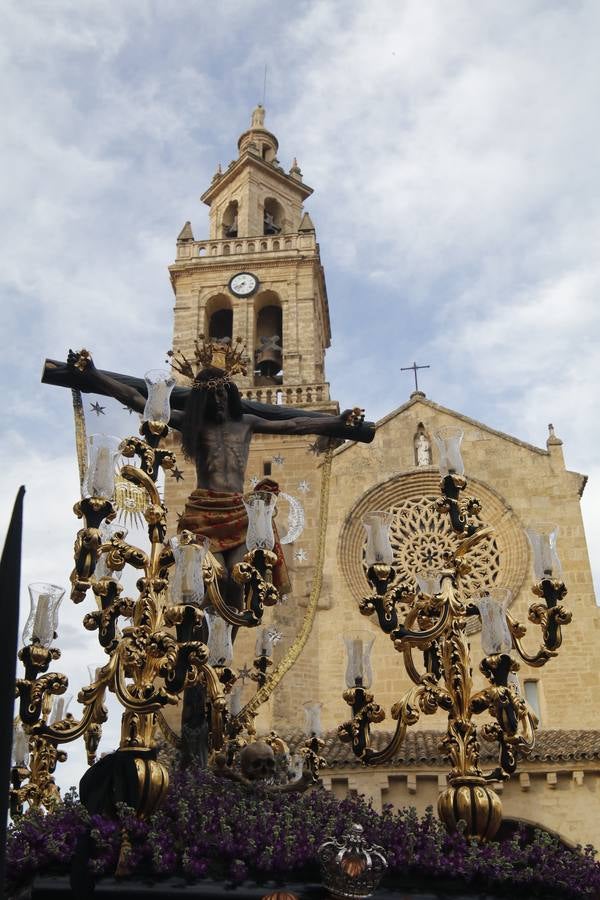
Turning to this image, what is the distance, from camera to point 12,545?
160 inches

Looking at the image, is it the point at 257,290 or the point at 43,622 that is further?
the point at 257,290

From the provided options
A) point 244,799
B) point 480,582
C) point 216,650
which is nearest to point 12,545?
point 244,799

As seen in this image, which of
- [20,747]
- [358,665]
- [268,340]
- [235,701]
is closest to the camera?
[358,665]

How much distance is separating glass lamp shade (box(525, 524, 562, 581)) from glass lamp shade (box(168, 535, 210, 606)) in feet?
8.81

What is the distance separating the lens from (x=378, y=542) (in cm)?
727

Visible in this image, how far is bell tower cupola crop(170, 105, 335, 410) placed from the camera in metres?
26.2

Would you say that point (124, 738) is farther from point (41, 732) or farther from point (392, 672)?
point (392, 672)

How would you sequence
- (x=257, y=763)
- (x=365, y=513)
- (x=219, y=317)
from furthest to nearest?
1. (x=219, y=317)
2. (x=365, y=513)
3. (x=257, y=763)

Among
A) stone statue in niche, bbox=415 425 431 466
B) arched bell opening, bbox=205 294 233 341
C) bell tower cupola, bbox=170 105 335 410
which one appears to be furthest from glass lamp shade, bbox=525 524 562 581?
arched bell opening, bbox=205 294 233 341

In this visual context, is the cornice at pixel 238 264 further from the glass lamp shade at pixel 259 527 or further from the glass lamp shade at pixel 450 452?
the glass lamp shade at pixel 259 527

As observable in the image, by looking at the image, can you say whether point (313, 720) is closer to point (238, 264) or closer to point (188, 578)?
point (188, 578)

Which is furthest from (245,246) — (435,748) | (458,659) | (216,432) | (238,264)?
(458,659)

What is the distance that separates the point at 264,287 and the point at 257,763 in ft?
72.9

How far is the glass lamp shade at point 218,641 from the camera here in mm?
7645
